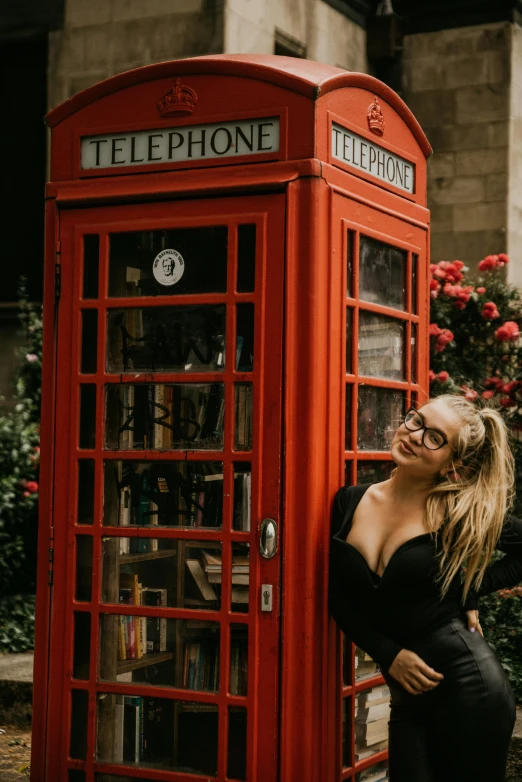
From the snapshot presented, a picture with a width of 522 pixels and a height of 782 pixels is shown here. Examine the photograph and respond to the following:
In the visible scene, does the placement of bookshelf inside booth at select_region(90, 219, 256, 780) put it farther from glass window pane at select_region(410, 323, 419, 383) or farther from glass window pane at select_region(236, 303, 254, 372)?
glass window pane at select_region(410, 323, 419, 383)

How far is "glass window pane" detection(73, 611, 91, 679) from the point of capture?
14.6 feet

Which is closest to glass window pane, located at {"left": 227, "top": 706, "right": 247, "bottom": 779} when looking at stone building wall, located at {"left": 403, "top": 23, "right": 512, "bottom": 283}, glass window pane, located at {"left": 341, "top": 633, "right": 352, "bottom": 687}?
glass window pane, located at {"left": 341, "top": 633, "right": 352, "bottom": 687}

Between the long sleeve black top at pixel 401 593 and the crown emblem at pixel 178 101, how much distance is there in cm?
176

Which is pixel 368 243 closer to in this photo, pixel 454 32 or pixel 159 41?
pixel 159 41

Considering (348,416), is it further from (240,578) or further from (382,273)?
(240,578)

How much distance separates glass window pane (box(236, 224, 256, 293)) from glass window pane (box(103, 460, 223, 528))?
2.27 feet

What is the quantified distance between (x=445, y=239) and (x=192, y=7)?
3663 millimetres

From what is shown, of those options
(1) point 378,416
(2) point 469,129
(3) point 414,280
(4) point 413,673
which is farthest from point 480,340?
(4) point 413,673

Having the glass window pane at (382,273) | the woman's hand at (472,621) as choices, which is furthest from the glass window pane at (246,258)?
the woman's hand at (472,621)

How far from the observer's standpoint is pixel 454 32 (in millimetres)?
11664

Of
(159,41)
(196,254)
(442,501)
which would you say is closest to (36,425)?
(159,41)

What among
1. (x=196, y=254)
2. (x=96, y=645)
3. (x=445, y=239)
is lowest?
(x=96, y=645)

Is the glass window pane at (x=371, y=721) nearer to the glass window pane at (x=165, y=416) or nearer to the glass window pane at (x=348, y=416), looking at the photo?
the glass window pane at (x=348, y=416)

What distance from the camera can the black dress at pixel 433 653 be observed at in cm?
362
